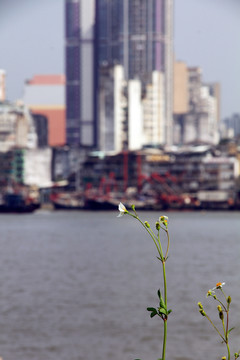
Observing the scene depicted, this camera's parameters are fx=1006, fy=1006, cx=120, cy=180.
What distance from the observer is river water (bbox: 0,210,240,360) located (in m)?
25.5

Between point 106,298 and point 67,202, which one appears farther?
point 67,202

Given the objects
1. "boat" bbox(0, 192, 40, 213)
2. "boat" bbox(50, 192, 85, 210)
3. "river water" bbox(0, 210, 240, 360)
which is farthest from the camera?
"boat" bbox(50, 192, 85, 210)

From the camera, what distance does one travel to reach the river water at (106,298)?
25516 millimetres

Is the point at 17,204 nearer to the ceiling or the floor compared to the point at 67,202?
nearer to the ceiling

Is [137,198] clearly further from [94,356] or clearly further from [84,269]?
[94,356]

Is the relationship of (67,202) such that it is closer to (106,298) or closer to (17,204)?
(17,204)

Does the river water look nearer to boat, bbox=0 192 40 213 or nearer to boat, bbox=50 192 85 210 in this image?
boat, bbox=0 192 40 213

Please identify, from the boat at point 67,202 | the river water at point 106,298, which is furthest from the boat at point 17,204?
the river water at point 106,298

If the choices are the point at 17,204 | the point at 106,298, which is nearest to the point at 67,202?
the point at 17,204

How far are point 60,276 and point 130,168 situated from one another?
13005 centimetres

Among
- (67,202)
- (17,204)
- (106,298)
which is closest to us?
(106,298)

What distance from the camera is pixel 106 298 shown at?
37.7 m

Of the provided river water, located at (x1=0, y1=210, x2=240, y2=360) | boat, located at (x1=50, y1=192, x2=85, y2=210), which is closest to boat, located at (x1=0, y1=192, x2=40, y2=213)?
boat, located at (x1=50, y1=192, x2=85, y2=210)

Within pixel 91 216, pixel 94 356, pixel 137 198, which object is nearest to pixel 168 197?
pixel 137 198
